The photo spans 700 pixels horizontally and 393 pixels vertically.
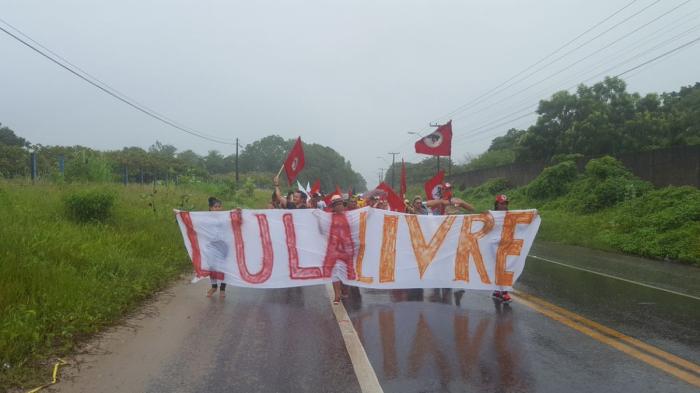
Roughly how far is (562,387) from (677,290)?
623 centimetres

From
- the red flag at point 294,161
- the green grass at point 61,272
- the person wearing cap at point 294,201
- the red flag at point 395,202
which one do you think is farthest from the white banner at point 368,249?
the red flag at point 294,161

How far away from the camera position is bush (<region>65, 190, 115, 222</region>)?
10102mm

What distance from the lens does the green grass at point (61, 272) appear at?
4.73 metres

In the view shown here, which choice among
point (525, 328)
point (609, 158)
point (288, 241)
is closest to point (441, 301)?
point (525, 328)

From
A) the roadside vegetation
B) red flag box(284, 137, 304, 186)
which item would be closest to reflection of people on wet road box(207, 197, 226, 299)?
red flag box(284, 137, 304, 186)

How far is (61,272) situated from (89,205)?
13.9ft

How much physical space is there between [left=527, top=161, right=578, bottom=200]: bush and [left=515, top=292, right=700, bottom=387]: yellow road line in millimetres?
20692

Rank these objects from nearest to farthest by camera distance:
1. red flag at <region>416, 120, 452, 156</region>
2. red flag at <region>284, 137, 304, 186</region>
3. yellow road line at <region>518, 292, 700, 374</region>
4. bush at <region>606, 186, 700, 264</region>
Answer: yellow road line at <region>518, 292, 700, 374</region>, red flag at <region>284, 137, 304, 186</region>, red flag at <region>416, 120, 452, 156</region>, bush at <region>606, 186, 700, 264</region>

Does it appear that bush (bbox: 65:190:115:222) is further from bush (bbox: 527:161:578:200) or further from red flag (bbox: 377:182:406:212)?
bush (bbox: 527:161:578:200)

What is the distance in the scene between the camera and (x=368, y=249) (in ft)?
24.9

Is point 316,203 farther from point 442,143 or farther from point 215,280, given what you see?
point 215,280

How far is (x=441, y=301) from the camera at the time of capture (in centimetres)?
745

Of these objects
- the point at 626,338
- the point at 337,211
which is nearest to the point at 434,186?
the point at 337,211

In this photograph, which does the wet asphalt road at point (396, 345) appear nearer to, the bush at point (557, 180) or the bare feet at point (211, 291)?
the bare feet at point (211, 291)
